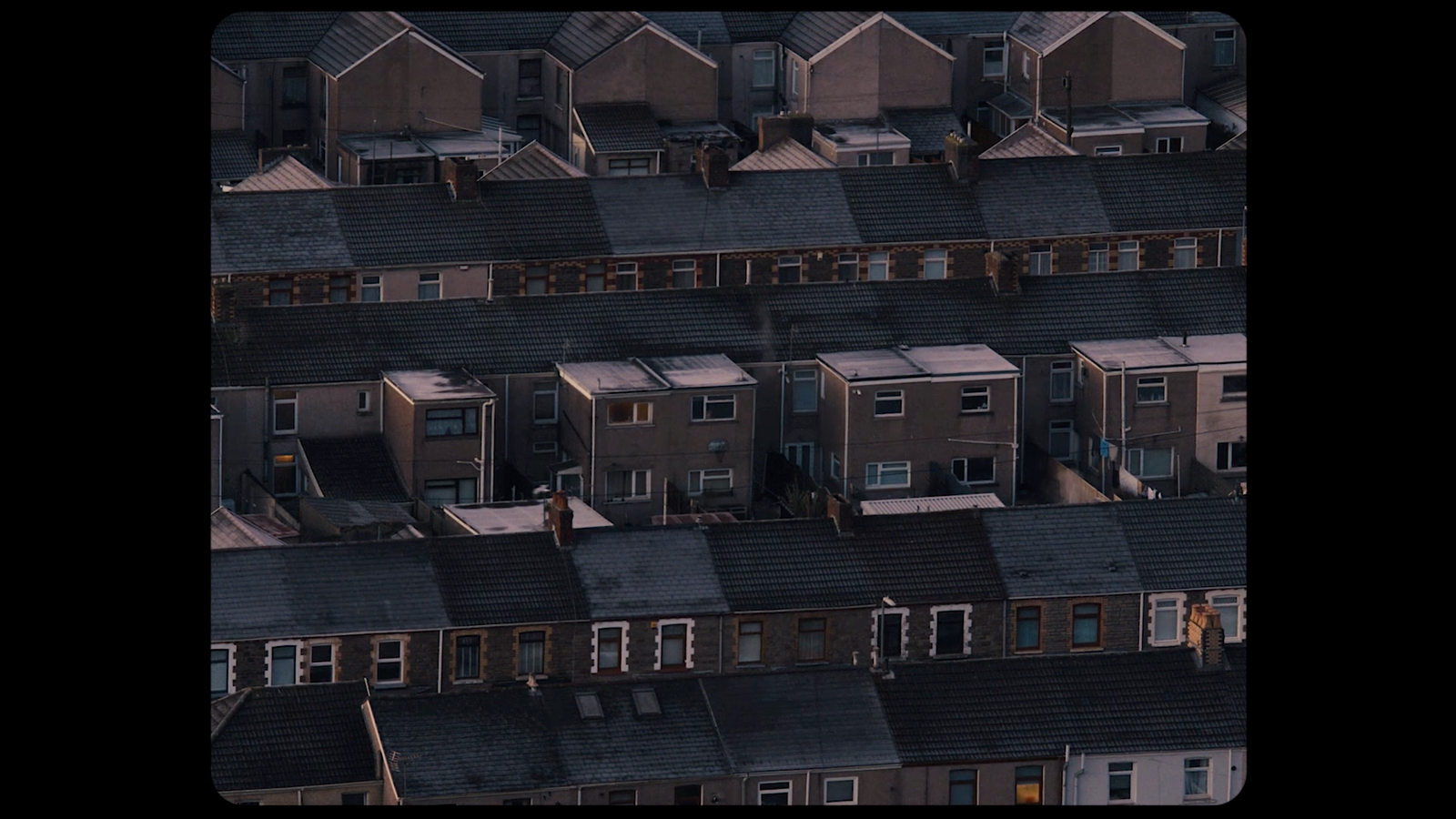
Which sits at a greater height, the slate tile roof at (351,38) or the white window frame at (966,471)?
the slate tile roof at (351,38)

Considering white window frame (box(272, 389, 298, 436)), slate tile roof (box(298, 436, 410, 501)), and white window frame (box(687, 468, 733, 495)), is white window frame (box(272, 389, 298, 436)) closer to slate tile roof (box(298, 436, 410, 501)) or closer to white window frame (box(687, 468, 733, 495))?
slate tile roof (box(298, 436, 410, 501))

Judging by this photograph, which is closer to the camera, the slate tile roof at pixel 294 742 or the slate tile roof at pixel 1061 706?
the slate tile roof at pixel 294 742

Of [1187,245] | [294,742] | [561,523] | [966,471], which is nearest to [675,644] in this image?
[561,523]

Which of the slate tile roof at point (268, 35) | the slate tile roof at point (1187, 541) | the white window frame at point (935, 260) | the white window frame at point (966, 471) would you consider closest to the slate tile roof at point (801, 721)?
the slate tile roof at point (1187, 541)

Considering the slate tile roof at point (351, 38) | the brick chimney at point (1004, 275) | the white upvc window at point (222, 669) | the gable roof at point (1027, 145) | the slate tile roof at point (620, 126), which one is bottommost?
the white upvc window at point (222, 669)

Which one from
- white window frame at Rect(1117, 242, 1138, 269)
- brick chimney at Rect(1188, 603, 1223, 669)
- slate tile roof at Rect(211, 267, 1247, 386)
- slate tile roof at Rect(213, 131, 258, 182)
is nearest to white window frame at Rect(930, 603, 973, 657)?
brick chimney at Rect(1188, 603, 1223, 669)

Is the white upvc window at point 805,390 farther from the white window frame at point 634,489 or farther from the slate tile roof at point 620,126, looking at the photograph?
the slate tile roof at point 620,126

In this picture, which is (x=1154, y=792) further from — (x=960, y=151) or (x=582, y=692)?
(x=960, y=151)
